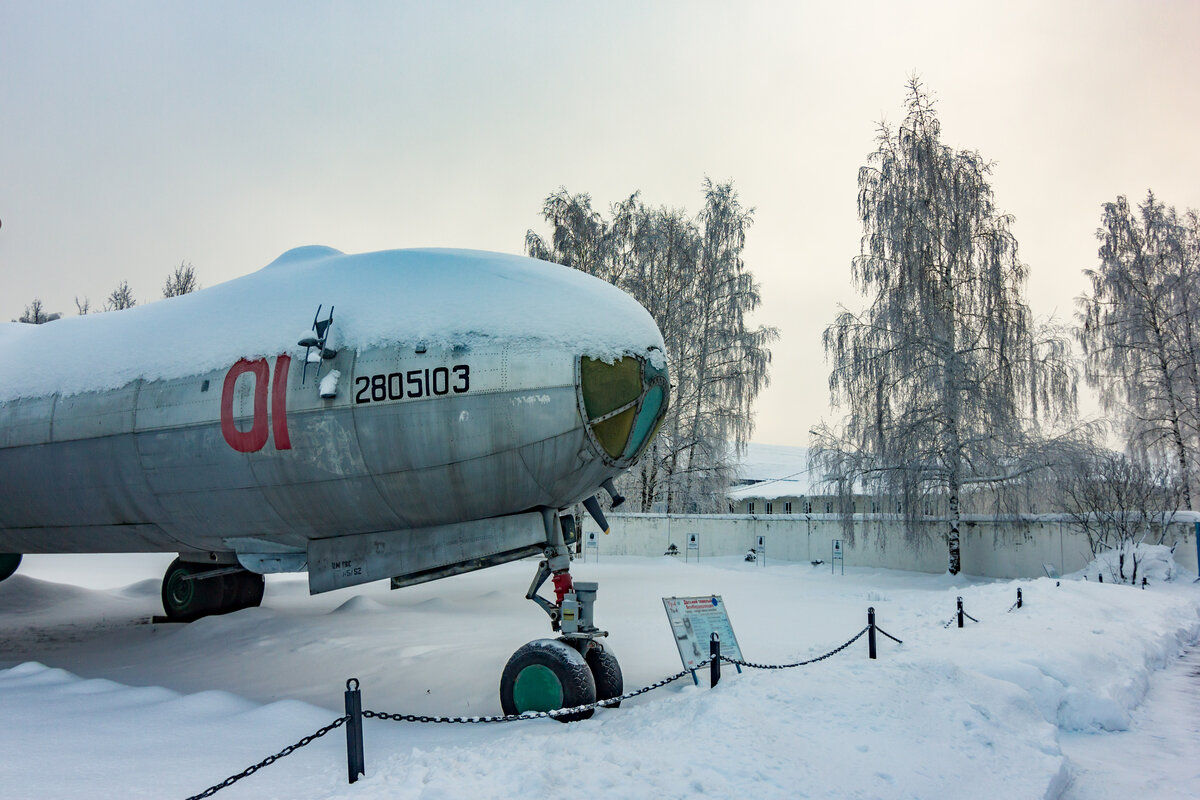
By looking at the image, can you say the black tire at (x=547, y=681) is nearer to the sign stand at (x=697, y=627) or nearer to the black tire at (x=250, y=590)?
the sign stand at (x=697, y=627)

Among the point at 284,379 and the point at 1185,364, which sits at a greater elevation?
the point at 1185,364

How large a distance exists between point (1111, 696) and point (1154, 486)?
15346mm

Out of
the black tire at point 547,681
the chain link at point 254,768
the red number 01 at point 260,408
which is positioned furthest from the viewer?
the red number 01 at point 260,408

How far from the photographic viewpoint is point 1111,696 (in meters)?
7.74

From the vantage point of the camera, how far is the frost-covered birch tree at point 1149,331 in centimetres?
2478

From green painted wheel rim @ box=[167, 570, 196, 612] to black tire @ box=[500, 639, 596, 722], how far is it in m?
9.41

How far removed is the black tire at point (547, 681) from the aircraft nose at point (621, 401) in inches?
74.4

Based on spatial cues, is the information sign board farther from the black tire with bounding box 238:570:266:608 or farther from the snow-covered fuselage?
the black tire with bounding box 238:570:266:608

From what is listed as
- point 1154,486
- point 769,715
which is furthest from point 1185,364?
point 769,715

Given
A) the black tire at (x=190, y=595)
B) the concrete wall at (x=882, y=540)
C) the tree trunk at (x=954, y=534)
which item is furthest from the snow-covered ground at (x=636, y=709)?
the concrete wall at (x=882, y=540)

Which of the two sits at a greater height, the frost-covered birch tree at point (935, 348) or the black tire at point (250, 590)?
the frost-covered birch tree at point (935, 348)

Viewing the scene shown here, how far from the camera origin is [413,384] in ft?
23.0

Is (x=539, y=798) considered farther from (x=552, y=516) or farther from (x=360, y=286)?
(x=360, y=286)

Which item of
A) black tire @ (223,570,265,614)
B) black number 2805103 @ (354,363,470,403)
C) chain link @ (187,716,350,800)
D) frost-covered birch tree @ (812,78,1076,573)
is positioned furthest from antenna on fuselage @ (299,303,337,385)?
frost-covered birch tree @ (812,78,1076,573)
